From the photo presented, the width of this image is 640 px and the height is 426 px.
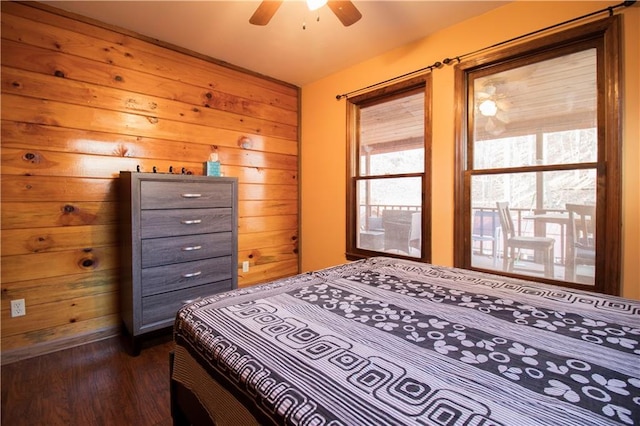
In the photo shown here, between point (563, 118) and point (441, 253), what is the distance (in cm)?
125

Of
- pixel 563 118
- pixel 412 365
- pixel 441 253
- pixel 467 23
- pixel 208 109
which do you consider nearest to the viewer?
pixel 412 365

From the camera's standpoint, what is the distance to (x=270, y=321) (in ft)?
3.29

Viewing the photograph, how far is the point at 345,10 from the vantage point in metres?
1.79

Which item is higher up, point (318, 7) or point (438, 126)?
point (318, 7)

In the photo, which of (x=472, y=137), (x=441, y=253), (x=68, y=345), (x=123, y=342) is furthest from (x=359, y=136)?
(x=68, y=345)

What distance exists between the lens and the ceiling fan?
171cm

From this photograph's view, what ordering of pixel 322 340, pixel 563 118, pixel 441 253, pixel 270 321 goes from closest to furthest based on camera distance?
pixel 322 340 → pixel 270 321 → pixel 563 118 → pixel 441 253

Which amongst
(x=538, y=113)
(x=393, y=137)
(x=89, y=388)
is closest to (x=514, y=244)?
(x=538, y=113)

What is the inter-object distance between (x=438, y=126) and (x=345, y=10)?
1197 mm

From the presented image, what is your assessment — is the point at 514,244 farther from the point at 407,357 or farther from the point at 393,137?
the point at 407,357

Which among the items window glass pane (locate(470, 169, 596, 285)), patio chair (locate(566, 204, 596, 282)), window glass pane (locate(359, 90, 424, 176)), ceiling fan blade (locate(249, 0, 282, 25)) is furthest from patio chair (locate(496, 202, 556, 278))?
ceiling fan blade (locate(249, 0, 282, 25))

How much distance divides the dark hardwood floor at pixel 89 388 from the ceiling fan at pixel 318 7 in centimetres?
226

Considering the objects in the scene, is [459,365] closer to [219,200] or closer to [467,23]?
[219,200]

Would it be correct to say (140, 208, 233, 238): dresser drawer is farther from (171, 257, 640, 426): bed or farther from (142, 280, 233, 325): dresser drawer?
(171, 257, 640, 426): bed
